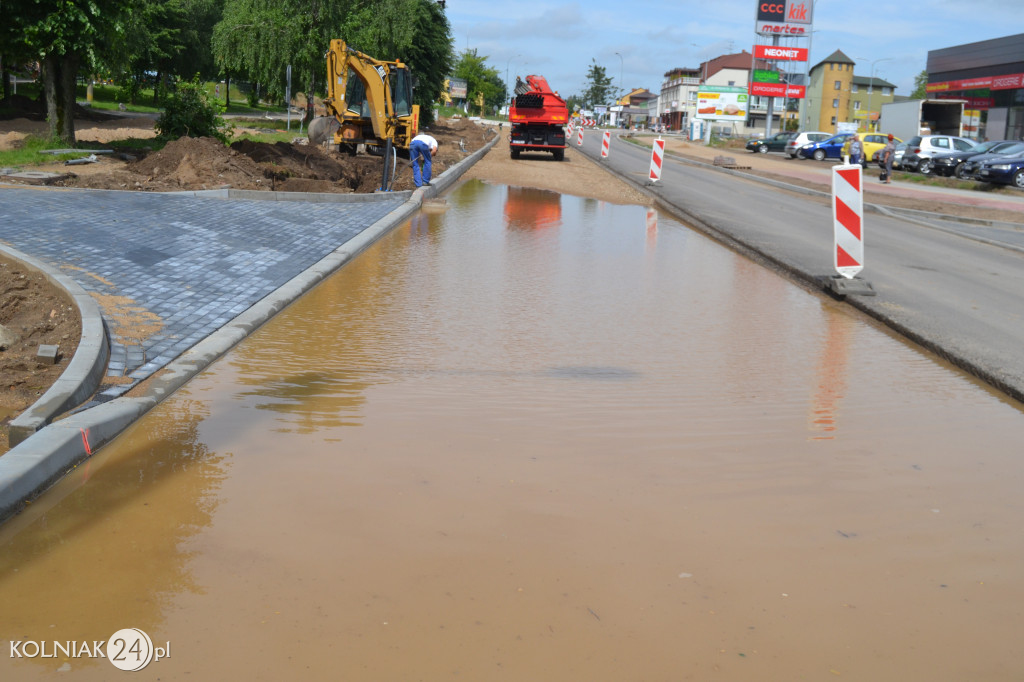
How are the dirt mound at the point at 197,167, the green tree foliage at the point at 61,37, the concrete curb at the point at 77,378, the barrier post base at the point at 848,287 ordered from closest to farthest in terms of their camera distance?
the concrete curb at the point at 77,378, the barrier post base at the point at 848,287, the dirt mound at the point at 197,167, the green tree foliage at the point at 61,37

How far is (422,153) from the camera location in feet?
60.2

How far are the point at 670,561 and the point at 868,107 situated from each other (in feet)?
416

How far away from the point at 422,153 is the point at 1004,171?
22685 mm

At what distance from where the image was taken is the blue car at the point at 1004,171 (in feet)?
102

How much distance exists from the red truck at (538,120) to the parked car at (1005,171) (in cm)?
1507

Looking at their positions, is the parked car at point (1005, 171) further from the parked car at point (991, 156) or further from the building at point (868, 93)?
the building at point (868, 93)

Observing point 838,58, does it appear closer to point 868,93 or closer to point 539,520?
point 868,93

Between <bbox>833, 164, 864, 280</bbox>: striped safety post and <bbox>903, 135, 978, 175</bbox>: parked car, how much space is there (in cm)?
3105

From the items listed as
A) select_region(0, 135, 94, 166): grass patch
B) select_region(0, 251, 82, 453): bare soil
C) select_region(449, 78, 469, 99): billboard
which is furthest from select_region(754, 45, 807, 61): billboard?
select_region(0, 251, 82, 453): bare soil

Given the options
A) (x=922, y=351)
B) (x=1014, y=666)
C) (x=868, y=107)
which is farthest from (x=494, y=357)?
(x=868, y=107)

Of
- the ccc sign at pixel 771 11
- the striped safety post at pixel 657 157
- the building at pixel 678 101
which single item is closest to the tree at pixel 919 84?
the building at pixel 678 101

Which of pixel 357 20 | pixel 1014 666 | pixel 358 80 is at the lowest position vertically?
pixel 1014 666

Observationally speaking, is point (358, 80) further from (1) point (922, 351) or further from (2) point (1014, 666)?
(2) point (1014, 666)

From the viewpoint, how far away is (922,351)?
7.70 meters
